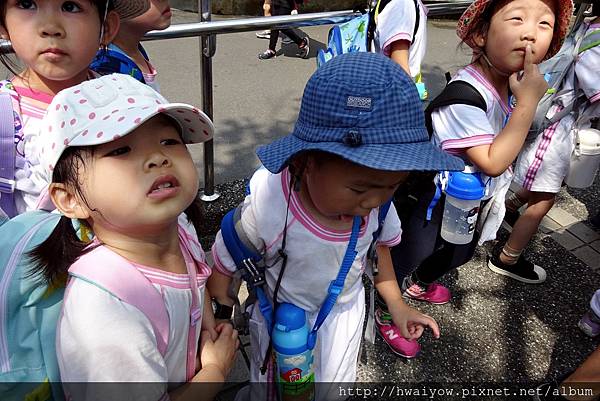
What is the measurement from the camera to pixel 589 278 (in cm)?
285

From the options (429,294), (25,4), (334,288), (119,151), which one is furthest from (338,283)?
(429,294)

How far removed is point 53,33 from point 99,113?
1.58ft

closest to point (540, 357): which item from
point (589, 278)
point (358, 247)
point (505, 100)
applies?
point (589, 278)

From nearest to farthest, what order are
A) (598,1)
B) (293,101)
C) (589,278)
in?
(598,1), (589,278), (293,101)

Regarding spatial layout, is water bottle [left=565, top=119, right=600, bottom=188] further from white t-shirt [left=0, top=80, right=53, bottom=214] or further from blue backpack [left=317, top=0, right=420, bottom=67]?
white t-shirt [left=0, top=80, right=53, bottom=214]

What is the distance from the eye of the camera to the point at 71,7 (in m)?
1.38

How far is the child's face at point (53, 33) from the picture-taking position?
1325 millimetres

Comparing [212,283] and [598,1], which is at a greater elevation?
[598,1]

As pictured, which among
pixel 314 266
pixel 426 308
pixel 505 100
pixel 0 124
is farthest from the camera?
pixel 426 308

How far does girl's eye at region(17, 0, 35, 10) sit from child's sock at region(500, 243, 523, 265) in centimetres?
253


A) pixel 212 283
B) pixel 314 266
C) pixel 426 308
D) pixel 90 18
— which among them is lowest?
pixel 426 308

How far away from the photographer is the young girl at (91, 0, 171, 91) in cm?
174

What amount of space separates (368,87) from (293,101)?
3.88 m

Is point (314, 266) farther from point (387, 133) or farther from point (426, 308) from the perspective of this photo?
point (426, 308)
